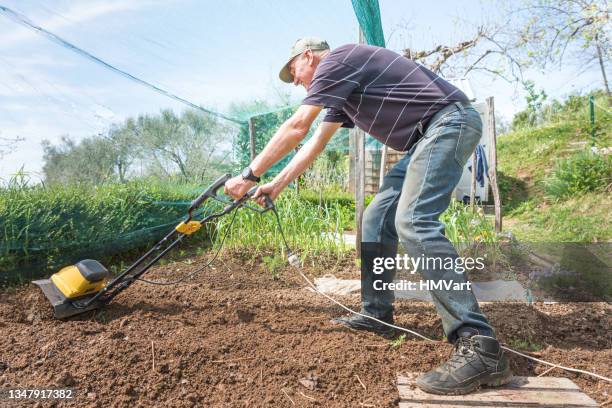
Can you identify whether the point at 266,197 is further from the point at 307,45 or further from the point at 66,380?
the point at 66,380

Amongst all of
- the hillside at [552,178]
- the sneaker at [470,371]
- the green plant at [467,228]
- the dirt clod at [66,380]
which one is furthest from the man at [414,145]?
the hillside at [552,178]

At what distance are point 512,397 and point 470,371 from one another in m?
0.17

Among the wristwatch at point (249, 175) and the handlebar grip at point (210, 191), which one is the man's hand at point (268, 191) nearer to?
the wristwatch at point (249, 175)

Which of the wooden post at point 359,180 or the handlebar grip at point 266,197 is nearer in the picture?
the handlebar grip at point 266,197

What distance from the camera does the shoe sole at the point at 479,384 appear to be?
1817 mm

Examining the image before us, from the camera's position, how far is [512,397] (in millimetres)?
1786

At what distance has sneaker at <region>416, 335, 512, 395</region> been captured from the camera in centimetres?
182

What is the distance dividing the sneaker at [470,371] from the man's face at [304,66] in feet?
4.49

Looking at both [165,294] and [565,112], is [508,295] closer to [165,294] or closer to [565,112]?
[165,294]

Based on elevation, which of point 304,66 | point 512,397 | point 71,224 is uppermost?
point 304,66

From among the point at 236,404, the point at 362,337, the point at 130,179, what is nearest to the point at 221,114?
the point at 130,179

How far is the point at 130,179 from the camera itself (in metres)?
4.69

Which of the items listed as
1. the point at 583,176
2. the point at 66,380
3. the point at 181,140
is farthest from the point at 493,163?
the point at 66,380

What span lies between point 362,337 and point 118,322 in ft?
3.99
